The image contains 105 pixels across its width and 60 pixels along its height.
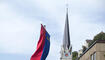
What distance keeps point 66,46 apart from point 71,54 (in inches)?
161

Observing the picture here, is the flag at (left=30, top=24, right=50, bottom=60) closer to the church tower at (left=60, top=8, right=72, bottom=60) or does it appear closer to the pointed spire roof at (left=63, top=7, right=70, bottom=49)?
the church tower at (left=60, top=8, right=72, bottom=60)

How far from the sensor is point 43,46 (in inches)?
755

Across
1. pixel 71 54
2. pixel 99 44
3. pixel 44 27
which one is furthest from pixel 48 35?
pixel 71 54

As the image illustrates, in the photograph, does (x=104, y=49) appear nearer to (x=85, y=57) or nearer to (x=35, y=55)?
(x=85, y=57)

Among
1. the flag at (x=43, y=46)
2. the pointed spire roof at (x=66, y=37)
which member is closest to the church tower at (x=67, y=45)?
the pointed spire roof at (x=66, y=37)

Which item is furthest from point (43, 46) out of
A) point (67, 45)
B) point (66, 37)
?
point (67, 45)

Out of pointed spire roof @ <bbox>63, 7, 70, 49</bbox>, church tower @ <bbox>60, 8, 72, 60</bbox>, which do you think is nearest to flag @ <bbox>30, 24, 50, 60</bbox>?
church tower @ <bbox>60, 8, 72, 60</bbox>

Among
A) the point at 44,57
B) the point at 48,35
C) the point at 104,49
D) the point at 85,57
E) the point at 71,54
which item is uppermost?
the point at 48,35

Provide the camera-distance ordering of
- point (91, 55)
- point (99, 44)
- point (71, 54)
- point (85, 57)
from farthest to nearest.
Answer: point (71, 54) < point (85, 57) < point (91, 55) < point (99, 44)

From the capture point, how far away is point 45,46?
19172mm

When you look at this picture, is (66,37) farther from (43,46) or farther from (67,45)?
(43,46)

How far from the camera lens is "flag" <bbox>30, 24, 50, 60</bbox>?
1902 cm

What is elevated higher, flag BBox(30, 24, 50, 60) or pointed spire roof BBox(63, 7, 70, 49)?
flag BBox(30, 24, 50, 60)

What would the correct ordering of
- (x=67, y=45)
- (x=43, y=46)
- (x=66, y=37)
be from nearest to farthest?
(x=43, y=46), (x=66, y=37), (x=67, y=45)
